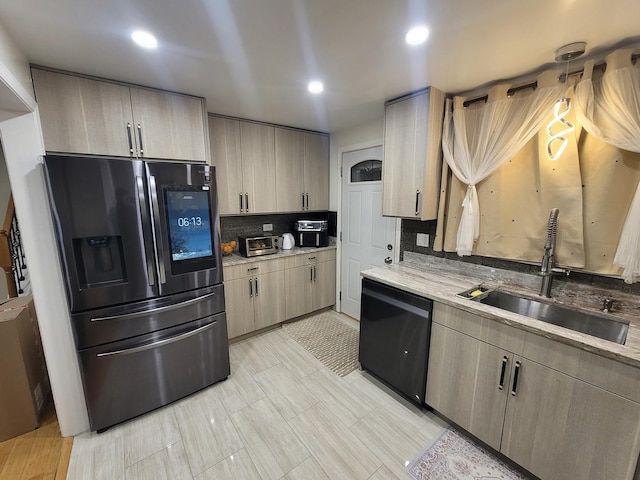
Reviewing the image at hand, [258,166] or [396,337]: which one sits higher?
[258,166]

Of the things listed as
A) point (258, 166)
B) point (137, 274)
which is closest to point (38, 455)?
point (137, 274)

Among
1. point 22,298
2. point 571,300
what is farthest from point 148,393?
point 571,300

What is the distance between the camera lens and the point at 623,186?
1471mm

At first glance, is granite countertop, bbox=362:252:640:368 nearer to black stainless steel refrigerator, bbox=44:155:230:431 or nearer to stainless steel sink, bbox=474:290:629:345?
stainless steel sink, bbox=474:290:629:345

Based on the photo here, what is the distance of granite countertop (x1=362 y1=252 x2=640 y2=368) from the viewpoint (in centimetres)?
120

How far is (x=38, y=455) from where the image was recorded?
1642 mm

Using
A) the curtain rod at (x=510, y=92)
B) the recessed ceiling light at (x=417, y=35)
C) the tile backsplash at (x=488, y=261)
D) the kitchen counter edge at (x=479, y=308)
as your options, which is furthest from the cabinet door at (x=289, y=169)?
the recessed ceiling light at (x=417, y=35)

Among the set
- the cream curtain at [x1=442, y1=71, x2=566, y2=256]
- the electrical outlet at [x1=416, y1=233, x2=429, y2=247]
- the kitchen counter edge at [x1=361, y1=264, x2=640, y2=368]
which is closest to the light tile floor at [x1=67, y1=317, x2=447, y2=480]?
the kitchen counter edge at [x1=361, y1=264, x2=640, y2=368]

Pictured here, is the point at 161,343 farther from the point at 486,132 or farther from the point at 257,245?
the point at 486,132

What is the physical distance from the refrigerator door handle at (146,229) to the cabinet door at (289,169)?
1.61 m

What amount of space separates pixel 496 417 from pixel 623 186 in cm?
151

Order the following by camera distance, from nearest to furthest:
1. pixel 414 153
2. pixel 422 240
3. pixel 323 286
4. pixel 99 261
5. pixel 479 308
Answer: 1. pixel 479 308
2. pixel 99 261
3. pixel 414 153
4. pixel 422 240
5. pixel 323 286

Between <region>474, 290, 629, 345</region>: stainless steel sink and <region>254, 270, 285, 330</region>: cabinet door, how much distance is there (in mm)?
2041

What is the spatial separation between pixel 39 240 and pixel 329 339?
254cm
